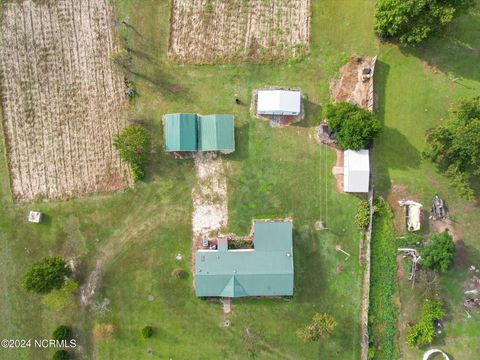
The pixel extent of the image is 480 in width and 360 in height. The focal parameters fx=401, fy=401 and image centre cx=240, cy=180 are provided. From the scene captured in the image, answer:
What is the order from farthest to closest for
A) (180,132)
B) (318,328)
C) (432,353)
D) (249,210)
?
(249,210) → (432,353) → (180,132) → (318,328)

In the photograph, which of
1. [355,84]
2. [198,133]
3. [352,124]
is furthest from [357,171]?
[198,133]

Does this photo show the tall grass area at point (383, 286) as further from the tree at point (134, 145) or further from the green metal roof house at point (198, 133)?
the tree at point (134, 145)

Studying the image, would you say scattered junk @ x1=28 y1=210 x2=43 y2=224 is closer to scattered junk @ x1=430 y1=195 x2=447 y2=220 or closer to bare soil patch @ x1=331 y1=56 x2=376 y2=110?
bare soil patch @ x1=331 y1=56 x2=376 y2=110

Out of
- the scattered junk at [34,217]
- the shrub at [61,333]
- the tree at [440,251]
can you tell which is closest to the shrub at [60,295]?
the shrub at [61,333]

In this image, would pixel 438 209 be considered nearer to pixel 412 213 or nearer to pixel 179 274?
pixel 412 213

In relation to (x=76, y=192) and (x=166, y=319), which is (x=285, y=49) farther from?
(x=166, y=319)
